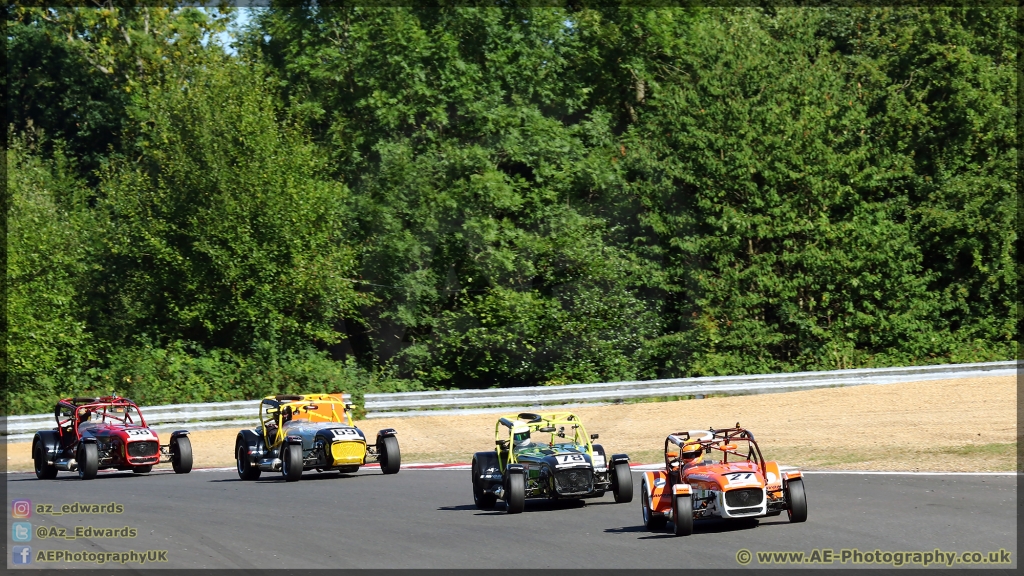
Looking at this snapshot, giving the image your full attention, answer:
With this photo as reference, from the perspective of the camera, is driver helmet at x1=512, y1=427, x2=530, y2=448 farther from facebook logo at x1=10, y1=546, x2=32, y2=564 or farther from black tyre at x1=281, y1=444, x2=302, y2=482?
facebook logo at x1=10, y1=546, x2=32, y2=564

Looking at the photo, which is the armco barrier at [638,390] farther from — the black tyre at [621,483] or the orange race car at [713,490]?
the orange race car at [713,490]

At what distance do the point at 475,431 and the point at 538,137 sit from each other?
561 inches

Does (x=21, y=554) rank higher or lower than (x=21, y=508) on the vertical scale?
lower

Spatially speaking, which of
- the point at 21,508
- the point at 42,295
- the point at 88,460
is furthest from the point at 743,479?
the point at 42,295

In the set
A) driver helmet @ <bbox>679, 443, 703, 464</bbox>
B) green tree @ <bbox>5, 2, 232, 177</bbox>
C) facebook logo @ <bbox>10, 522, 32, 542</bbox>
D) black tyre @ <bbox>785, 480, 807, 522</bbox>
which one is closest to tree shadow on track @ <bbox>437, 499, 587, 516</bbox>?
driver helmet @ <bbox>679, 443, 703, 464</bbox>

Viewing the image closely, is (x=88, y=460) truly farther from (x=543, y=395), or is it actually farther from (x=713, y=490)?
(x=543, y=395)

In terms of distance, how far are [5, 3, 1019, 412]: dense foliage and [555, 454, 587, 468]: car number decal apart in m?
20.3

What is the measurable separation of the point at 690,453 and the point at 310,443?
28.8 feet

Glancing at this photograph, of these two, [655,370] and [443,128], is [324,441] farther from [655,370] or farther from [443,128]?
[443,128]

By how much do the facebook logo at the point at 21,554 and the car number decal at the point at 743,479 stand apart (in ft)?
22.9

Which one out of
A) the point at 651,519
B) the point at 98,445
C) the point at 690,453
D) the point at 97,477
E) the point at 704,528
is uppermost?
the point at 98,445

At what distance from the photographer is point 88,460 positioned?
2067 centimetres

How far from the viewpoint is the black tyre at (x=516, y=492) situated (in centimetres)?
1451

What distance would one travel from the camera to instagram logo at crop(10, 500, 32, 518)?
15555 mm
